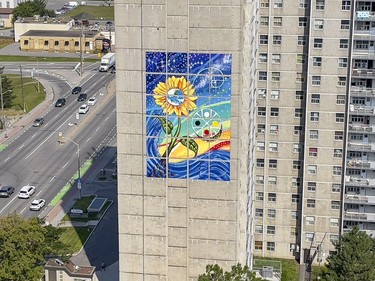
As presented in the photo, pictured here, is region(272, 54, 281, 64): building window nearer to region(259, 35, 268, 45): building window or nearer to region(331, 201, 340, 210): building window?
region(259, 35, 268, 45): building window

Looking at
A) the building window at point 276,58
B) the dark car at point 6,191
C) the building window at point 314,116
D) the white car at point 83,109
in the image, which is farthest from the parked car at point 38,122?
the building window at point 314,116

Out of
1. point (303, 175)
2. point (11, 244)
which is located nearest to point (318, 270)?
point (303, 175)

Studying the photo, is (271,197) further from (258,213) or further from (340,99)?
(340,99)

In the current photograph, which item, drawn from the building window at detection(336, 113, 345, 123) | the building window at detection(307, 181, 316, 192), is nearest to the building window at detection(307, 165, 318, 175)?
the building window at detection(307, 181, 316, 192)

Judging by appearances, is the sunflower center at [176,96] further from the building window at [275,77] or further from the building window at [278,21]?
the building window at [275,77]

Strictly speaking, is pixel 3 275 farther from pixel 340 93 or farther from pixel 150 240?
→ pixel 340 93

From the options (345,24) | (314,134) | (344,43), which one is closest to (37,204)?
(314,134)
